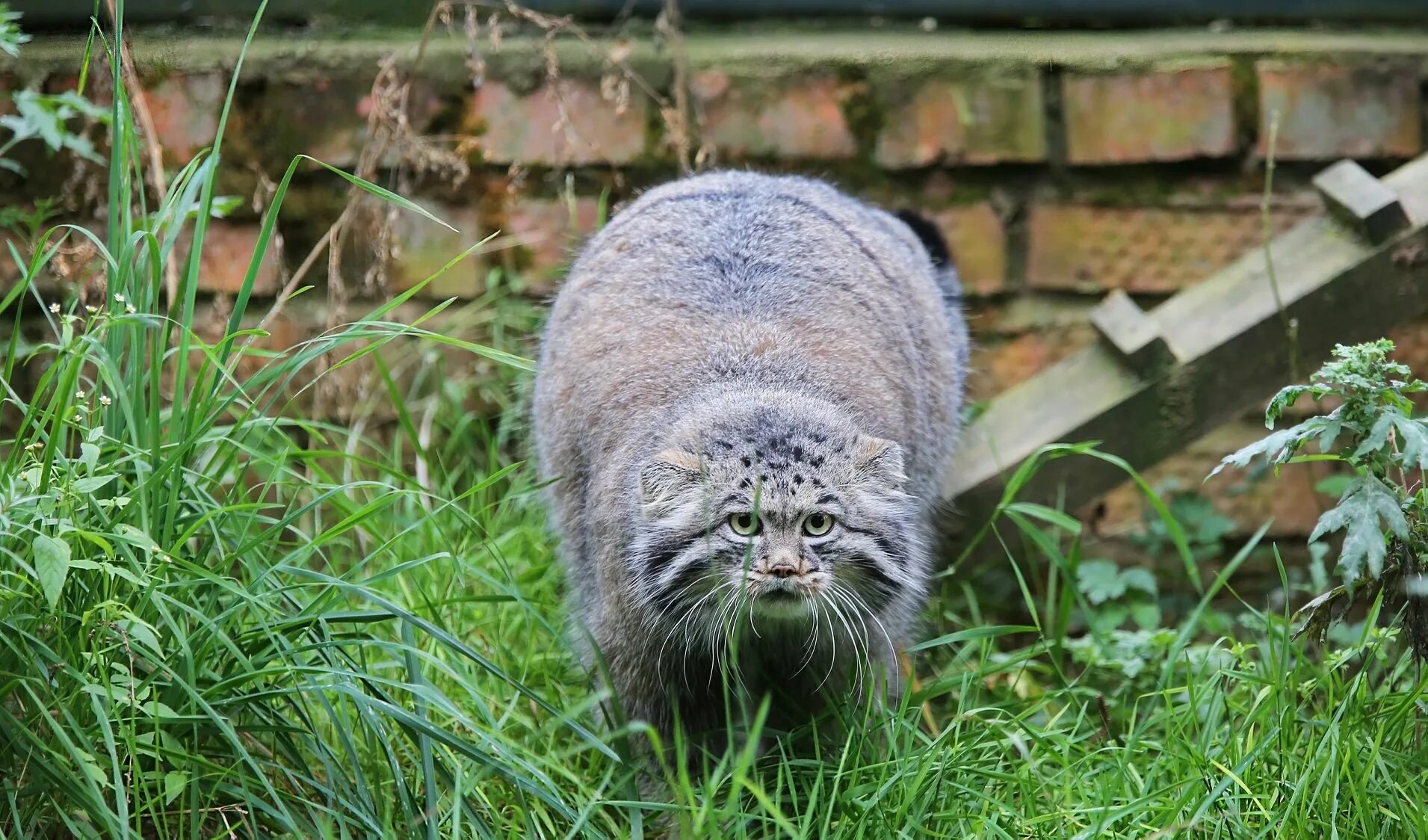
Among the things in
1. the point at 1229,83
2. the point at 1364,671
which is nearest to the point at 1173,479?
the point at 1229,83

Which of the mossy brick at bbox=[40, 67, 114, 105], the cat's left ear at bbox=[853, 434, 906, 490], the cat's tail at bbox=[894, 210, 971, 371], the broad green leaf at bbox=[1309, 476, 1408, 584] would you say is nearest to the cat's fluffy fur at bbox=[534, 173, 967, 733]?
the cat's left ear at bbox=[853, 434, 906, 490]

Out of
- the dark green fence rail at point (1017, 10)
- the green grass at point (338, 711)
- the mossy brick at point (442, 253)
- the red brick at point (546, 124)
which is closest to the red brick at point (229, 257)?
the mossy brick at point (442, 253)

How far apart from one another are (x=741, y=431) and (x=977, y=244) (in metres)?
1.37

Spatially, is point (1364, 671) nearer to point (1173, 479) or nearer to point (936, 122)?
point (1173, 479)

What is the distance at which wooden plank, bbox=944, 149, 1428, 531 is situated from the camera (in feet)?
9.11

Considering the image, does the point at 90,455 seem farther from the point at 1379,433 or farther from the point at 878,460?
the point at 1379,433

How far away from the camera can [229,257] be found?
10.6 ft

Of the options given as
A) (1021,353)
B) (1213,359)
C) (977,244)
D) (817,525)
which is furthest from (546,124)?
(1213,359)

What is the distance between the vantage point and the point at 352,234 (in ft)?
10.6

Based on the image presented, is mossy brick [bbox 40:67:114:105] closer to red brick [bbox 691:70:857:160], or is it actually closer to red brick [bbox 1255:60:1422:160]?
red brick [bbox 691:70:857:160]

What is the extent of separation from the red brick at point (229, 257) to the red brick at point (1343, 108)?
242cm

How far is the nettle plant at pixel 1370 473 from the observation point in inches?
69.9

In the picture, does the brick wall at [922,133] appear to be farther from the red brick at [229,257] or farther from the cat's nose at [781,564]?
the cat's nose at [781,564]

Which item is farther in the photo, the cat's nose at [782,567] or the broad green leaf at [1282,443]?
the cat's nose at [782,567]
